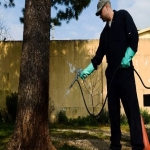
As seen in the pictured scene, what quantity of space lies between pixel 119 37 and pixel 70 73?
804 cm

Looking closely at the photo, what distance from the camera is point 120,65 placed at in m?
4.14

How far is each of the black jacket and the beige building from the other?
300 inches

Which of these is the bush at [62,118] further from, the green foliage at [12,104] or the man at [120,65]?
the man at [120,65]

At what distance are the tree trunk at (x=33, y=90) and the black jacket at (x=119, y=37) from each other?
40.7 inches

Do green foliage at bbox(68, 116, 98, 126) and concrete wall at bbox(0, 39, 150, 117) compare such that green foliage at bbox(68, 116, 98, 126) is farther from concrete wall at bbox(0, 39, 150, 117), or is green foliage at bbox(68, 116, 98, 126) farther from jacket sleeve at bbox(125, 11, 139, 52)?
jacket sleeve at bbox(125, 11, 139, 52)

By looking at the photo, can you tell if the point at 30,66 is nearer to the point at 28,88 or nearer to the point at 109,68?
the point at 28,88

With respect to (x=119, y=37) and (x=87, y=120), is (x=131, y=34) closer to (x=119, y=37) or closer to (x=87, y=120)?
(x=119, y=37)

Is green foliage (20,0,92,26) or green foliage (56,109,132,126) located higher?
green foliage (20,0,92,26)

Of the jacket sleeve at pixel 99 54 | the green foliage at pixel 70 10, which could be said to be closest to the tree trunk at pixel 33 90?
the jacket sleeve at pixel 99 54

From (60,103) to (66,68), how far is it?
1188mm

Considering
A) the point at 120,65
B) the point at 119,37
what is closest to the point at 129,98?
the point at 120,65

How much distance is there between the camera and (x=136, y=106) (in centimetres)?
414

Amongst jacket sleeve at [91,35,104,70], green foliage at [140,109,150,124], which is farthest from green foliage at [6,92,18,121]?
jacket sleeve at [91,35,104,70]

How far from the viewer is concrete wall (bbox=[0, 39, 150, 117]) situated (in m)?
A: 12.0
